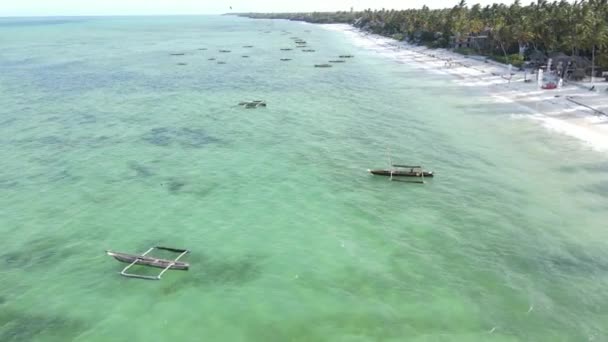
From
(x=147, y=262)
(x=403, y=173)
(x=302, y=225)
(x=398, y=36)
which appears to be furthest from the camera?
(x=398, y=36)

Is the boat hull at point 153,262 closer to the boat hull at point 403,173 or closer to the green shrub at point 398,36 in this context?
the boat hull at point 403,173

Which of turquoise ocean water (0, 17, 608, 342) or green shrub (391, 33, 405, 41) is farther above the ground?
green shrub (391, 33, 405, 41)

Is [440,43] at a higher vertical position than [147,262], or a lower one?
higher

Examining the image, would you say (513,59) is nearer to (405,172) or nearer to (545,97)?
(545,97)

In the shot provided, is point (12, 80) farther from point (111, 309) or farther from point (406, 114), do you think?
point (111, 309)

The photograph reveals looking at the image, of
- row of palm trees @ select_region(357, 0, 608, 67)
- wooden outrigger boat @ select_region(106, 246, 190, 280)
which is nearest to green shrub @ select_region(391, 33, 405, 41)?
row of palm trees @ select_region(357, 0, 608, 67)

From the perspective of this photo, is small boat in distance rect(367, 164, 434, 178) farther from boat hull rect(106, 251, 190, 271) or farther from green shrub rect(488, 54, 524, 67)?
green shrub rect(488, 54, 524, 67)

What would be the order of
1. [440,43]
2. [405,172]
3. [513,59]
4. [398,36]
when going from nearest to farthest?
[405,172]
[513,59]
[440,43]
[398,36]

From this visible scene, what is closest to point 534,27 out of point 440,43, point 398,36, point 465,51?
point 465,51
